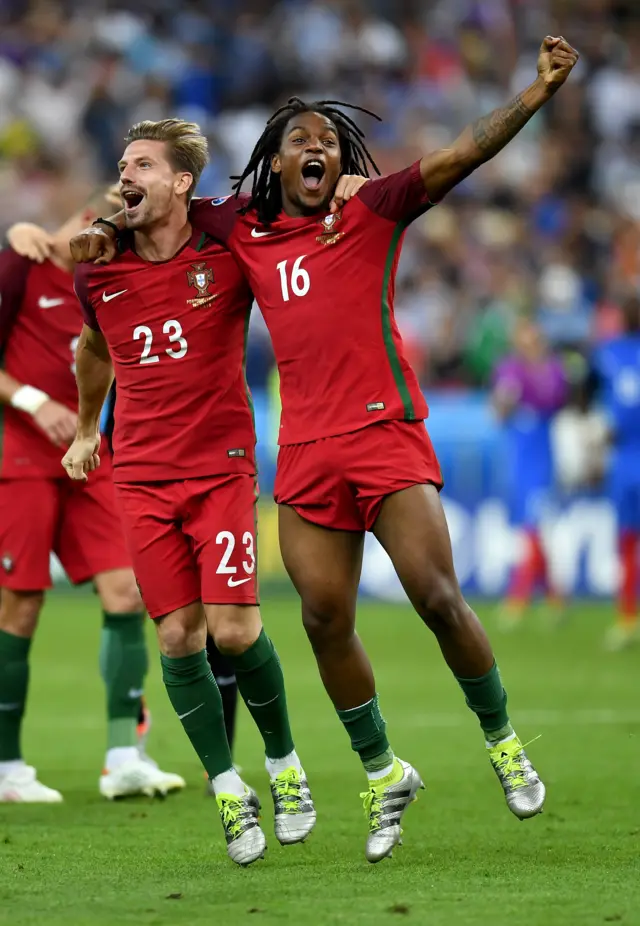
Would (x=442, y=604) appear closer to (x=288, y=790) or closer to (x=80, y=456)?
(x=288, y=790)

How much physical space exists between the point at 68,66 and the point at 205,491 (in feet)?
50.6

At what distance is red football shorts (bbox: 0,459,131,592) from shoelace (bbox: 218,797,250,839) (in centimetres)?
203

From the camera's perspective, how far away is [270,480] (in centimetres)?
1570

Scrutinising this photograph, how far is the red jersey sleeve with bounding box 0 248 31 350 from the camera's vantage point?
7605mm

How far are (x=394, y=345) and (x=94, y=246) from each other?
3.79 feet

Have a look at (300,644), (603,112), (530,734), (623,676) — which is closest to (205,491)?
(530,734)

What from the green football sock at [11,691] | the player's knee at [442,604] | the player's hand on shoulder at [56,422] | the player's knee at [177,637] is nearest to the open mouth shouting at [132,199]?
the player's hand on shoulder at [56,422]

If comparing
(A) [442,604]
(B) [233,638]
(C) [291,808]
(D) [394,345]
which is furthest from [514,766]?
(D) [394,345]

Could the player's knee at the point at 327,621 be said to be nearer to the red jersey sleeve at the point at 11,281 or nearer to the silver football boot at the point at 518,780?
the silver football boot at the point at 518,780

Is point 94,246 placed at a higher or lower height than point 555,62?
lower

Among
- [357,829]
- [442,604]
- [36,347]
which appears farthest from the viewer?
[36,347]

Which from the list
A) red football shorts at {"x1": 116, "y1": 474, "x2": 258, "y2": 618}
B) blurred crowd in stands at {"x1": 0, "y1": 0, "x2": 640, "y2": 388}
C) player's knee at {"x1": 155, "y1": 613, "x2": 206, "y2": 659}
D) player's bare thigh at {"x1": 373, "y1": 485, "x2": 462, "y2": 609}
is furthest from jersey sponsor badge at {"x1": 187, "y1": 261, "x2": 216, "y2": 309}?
blurred crowd in stands at {"x1": 0, "y1": 0, "x2": 640, "y2": 388}

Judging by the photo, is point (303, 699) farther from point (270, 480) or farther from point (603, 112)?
point (603, 112)

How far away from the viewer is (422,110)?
68.9ft
